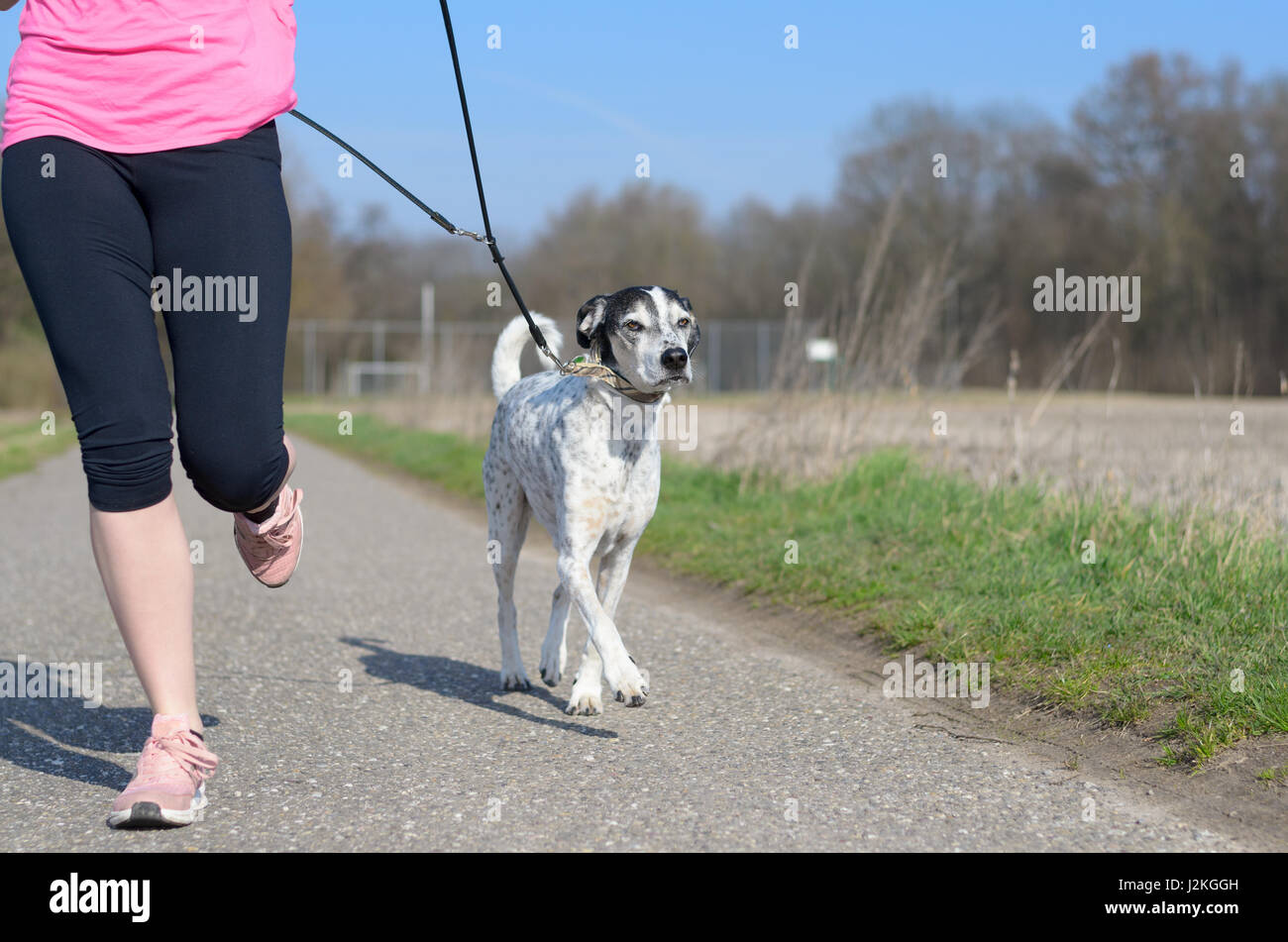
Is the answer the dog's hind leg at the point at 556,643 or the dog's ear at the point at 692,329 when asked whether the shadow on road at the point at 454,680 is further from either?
the dog's ear at the point at 692,329

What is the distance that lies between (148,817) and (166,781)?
91mm

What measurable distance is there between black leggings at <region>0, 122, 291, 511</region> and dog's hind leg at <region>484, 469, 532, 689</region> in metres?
1.64

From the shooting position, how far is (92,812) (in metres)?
3.07

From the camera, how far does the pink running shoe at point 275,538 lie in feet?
11.1

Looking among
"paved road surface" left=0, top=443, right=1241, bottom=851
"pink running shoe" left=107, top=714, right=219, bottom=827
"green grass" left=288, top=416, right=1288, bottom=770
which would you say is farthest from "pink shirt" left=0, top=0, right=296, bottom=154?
"green grass" left=288, top=416, right=1288, bottom=770

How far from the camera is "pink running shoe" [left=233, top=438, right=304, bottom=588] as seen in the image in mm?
3395

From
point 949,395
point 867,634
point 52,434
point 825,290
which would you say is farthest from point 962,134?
point 867,634

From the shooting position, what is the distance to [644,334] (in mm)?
4223

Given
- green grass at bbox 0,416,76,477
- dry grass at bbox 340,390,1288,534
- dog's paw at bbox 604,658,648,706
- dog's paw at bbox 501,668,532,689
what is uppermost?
dry grass at bbox 340,390,1288,534

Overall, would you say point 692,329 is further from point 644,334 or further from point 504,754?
point 504,754

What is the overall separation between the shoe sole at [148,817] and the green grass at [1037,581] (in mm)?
2611

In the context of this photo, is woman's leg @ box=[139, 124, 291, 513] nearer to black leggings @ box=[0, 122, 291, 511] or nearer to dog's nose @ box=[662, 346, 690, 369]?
black leggings @ box=[0, 122, 291, 511]

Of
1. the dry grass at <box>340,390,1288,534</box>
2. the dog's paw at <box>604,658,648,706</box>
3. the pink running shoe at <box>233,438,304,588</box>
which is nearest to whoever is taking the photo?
the pink running shoe at <box>233,438,304,588</box>

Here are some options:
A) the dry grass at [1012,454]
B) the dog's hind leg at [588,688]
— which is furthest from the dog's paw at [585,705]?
the dry grass at [1012,454]
